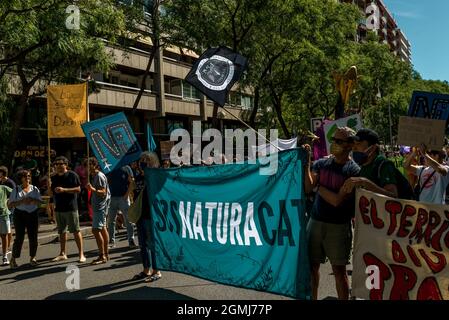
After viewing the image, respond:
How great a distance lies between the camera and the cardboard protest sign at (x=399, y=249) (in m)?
3.94

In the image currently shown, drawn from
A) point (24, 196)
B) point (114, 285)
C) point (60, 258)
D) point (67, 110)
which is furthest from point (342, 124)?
point (67, 110)

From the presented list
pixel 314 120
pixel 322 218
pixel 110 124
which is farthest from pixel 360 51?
pixel 322 218

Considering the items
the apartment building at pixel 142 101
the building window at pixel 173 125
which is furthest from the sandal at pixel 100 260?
the building window at pixel 173 125

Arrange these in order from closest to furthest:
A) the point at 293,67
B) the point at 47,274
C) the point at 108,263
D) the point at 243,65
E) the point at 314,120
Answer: the point at 243,65
the point at 47,274
the point at 108,263
the point at 314,120
the point at 293,67

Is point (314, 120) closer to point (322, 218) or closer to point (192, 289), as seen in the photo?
point (192, 289)

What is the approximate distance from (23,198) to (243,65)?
4266 millimetres

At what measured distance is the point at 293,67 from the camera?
2478 cm

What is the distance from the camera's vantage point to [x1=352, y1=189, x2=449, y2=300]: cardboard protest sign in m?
3.94

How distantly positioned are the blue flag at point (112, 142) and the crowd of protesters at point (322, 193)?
1.93ft

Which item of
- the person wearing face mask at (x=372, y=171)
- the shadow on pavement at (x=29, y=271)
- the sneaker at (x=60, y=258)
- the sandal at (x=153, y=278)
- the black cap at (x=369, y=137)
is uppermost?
the black cap at (x=369, y=137)

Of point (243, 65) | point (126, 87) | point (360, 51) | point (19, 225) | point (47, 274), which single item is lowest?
point (47, 274)

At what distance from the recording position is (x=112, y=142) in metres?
8.02

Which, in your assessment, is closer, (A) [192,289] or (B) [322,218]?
(B) [322,218]

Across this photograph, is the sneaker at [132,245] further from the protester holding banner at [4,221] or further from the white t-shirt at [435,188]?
the white t-shirt at [435,188]
